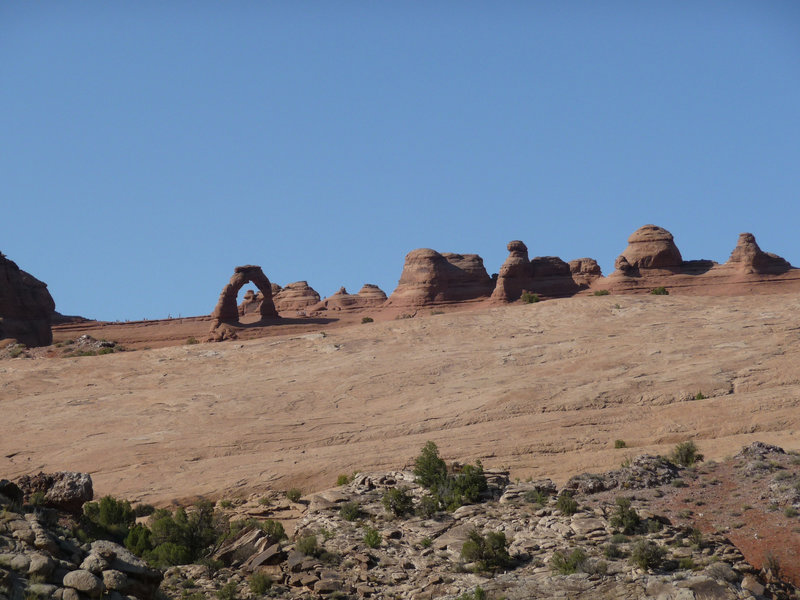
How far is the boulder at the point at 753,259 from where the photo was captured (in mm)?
63219

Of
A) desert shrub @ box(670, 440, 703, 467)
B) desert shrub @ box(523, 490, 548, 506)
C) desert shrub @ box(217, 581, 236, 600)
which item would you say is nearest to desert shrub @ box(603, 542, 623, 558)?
desert shrub @ box(523, 490, 548, 506)

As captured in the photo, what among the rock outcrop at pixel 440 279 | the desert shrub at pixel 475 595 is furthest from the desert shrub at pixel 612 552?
the rock outcrop at pixel 440 279

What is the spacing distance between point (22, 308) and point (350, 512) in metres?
43.7

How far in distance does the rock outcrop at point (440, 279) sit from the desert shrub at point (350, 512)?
4630 cm

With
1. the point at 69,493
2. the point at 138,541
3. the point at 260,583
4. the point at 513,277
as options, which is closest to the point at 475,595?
the point at 260,583

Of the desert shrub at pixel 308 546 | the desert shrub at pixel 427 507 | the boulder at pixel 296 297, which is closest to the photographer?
the desert shrub at pixel 308 546

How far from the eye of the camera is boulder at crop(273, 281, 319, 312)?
81.4m

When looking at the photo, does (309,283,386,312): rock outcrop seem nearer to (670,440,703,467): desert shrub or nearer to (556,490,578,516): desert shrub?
(670,440,703,467): desert shrub

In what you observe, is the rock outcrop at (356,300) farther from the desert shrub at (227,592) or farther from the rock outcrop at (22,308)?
the desert shrub at (227,592)

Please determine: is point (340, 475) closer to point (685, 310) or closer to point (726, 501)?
point (726, 501)

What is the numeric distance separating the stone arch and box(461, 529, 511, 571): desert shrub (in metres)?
42.9

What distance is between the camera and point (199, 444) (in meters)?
29.7

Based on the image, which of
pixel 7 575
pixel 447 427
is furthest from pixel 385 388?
pixel 7 575

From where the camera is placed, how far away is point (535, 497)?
70.8ft
